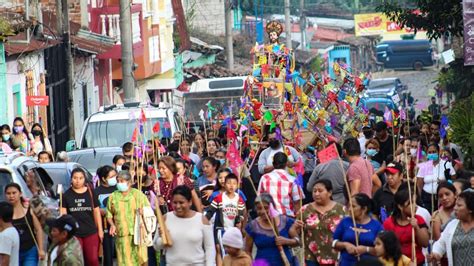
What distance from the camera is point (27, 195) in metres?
15.9

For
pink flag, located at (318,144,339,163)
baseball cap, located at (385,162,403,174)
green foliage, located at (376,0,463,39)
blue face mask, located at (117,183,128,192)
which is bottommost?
blue face mask, located at (117,183,128,192)

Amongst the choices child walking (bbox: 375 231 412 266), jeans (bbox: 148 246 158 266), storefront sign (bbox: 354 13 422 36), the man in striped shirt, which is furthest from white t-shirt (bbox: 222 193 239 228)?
storefront sign (bbox: 354 13 422 36)

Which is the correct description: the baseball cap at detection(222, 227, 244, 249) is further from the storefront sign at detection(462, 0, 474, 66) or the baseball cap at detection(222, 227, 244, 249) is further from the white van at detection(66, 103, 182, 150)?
the white van at detection(66, 103, 182, 150)

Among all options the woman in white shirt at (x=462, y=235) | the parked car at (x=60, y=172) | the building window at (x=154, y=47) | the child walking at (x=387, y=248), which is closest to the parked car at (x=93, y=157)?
the parked car at (x=60, y=172)

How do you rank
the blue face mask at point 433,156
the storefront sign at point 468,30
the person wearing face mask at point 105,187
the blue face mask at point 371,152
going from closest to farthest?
1. the person wearing face mask at point 105,187
2. the blue face mask at point 433,156
3. the blue face mask at point 371,152
4. the storefront sign at point 468,30

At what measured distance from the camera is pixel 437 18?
91.0ft

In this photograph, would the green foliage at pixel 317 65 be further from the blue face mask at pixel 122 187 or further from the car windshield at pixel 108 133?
the blue face mask at pixel 122 187

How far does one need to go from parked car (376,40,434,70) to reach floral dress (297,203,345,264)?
85.0m

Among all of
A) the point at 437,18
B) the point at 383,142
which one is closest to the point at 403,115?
the point at 437,18

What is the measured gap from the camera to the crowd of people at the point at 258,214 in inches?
505

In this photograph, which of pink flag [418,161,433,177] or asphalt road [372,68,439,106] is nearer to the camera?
pink flag [418,161,433,177]

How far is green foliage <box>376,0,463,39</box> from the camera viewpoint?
89.1ft

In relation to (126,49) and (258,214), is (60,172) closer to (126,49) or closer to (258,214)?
(258,214)

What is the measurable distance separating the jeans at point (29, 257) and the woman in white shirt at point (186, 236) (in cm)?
180
